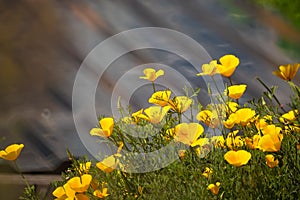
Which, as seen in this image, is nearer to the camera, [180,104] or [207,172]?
[207,172]

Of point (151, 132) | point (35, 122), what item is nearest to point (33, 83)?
point (35, 122)

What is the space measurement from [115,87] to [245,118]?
121cm

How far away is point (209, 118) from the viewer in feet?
3.92

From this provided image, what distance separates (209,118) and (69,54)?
1212 millimetres

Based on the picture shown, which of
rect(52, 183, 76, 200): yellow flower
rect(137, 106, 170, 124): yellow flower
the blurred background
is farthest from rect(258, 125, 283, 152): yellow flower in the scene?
the blurred background

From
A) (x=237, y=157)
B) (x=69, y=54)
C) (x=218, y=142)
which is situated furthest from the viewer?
(x=69, y=54)

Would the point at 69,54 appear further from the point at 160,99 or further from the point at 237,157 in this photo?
the point at 237,157

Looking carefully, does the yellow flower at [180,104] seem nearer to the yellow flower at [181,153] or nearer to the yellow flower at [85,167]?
the yellow flower at [181,153]

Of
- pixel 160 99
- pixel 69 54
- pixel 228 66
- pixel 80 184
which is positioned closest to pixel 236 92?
pixel 228 66

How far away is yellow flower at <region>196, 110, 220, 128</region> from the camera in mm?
1182

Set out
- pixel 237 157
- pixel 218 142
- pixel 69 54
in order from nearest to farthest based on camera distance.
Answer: pixel 237 157
pixel 218 142
pixel 69 54

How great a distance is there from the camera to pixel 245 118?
106 cm

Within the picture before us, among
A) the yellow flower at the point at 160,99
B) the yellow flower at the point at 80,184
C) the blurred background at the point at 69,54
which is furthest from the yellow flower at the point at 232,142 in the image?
the blurred background at the point at 69,54

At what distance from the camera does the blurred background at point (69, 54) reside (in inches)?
79.7
